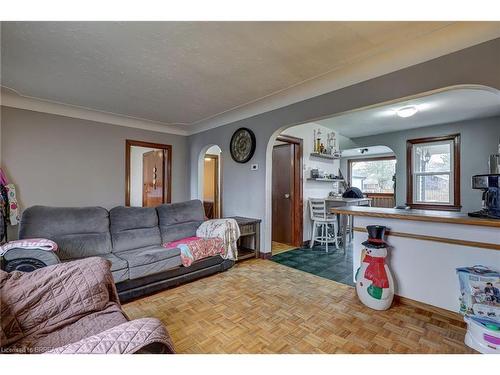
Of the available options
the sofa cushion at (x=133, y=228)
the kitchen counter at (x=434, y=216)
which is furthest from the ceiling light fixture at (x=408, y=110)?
the sofa cushion at (x=133, y=228)

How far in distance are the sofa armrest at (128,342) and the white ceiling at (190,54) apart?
1971 mm

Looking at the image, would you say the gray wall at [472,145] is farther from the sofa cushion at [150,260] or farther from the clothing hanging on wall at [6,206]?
the clothing hanging on wall at [6,206]

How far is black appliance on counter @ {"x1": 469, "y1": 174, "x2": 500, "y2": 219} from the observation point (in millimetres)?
1767

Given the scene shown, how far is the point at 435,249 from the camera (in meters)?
2.05

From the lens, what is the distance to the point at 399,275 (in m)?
2.25

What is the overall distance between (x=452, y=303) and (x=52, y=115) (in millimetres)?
5245

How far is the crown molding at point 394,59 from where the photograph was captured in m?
1.75

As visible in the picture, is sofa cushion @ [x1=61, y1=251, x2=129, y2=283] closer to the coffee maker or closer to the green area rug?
the green area rug

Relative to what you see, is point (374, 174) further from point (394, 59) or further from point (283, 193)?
point (394, 59)

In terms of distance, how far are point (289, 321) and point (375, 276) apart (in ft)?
2.95

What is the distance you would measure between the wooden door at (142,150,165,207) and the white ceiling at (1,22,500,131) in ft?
5.92

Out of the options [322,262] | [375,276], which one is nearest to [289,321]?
[375,276]

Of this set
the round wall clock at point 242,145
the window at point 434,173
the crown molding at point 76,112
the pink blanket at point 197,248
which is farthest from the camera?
the window at point 434,173
